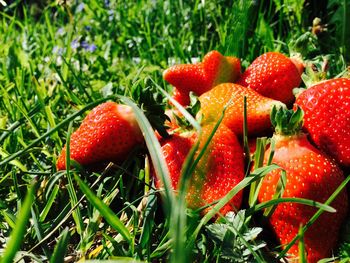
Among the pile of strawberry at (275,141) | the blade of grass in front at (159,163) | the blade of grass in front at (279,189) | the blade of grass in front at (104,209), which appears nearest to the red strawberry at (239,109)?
the pile of strawberry at (275,141)

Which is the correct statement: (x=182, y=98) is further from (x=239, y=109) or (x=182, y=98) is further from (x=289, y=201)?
(x=289, y=201)

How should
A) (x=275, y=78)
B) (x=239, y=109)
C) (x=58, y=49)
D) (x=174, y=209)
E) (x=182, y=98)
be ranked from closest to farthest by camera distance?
(x=174, y=209) → (x=239, y=109) → (x=275, y=78) → (x=182, y=98) → (x=58, y=49)

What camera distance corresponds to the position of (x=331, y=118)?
1282 millimetres

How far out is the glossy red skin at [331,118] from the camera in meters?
1.27

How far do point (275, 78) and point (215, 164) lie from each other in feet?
1.23

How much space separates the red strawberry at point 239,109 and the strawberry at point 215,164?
0.06m

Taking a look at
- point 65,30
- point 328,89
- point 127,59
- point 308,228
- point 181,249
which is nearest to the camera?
point 181,249

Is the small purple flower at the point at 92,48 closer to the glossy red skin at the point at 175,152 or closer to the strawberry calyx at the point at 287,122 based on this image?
the glossy red skin at the point at 175,152

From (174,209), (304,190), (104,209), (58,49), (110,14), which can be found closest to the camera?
(174,209)

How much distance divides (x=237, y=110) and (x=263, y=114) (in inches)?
2.5

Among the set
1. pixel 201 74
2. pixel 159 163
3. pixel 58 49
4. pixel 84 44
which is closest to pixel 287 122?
pixel 201 74

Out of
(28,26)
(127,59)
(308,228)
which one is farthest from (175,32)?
(308,228)

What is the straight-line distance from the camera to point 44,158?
1602 millimetres

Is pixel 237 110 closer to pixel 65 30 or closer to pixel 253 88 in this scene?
pixel 253 88
